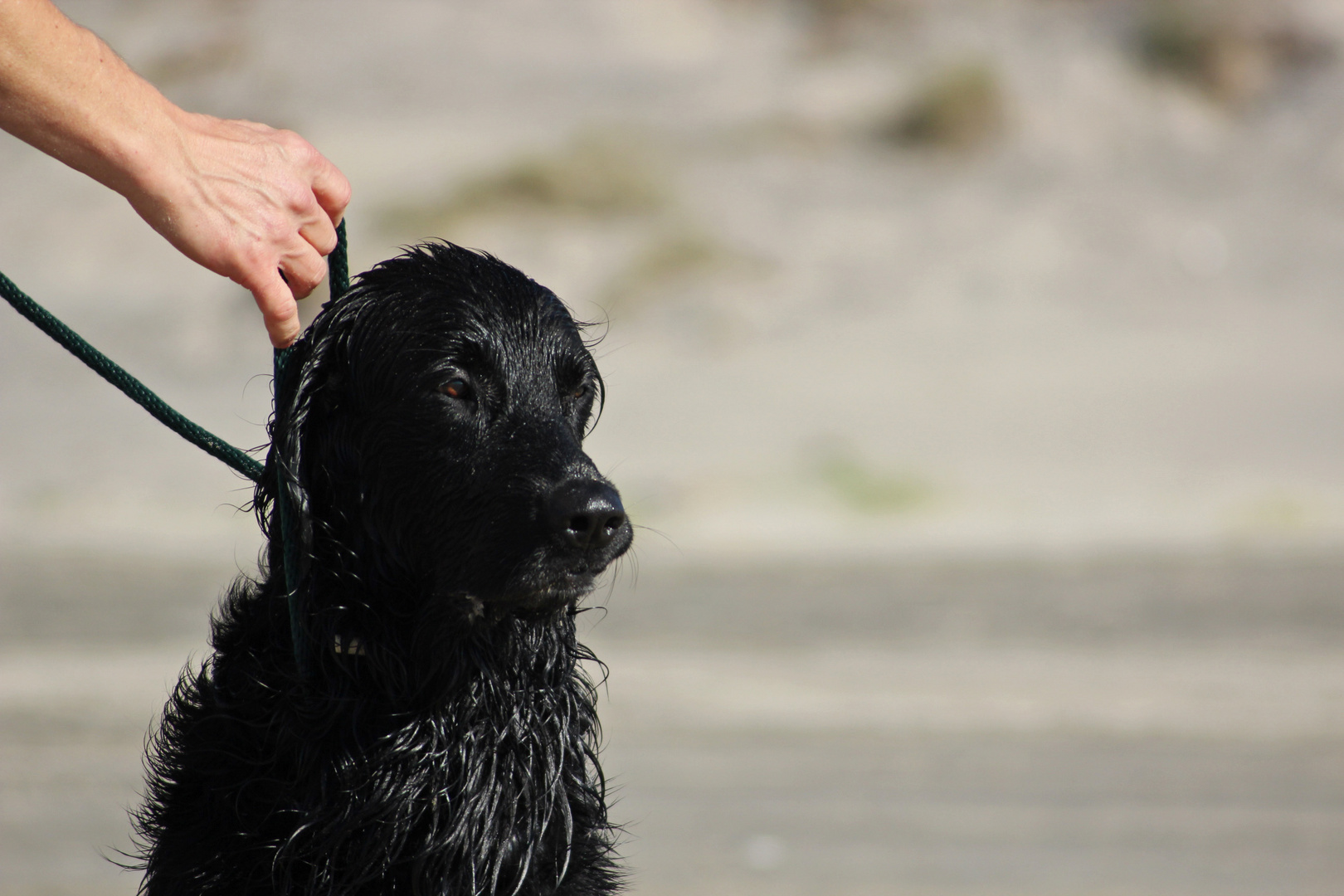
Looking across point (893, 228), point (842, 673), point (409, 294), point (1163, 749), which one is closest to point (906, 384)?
point (893, 228)

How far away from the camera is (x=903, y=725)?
7.53 metres

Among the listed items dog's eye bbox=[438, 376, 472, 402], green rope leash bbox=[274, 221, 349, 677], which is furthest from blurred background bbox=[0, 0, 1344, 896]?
green rope leash bbox=[274, 221, 349, 677]

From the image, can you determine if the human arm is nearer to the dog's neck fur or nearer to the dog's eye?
the dog's eye

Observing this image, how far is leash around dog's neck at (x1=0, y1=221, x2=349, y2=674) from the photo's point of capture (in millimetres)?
2596

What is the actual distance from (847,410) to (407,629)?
53.9 ft

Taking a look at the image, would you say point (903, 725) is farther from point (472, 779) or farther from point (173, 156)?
point (173, 156)

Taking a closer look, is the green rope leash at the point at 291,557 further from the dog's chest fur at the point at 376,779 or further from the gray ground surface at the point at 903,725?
the gray ground surface at the point at 903,725

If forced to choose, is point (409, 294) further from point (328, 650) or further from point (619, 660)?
point (619, 660)

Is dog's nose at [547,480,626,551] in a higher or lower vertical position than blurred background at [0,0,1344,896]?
lower

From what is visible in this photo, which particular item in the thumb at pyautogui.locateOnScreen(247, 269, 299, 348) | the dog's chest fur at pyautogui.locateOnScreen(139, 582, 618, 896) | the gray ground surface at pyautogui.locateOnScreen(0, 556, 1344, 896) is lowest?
the dog's chest fur at pyautogui.locateOnScreen(139, 582, 618, 896)

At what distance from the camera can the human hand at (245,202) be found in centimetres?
228

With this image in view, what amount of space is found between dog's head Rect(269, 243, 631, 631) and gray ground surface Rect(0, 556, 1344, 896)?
0.82 m

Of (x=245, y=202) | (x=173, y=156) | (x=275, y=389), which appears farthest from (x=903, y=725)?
(x=173, y=156)

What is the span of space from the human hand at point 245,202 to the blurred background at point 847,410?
0.98m
